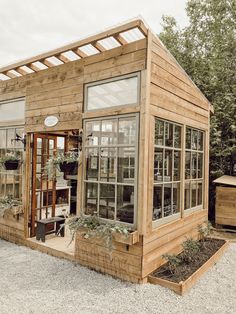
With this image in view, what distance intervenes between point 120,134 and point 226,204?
431 centimetres

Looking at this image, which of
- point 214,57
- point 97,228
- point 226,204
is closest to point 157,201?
point 97,228

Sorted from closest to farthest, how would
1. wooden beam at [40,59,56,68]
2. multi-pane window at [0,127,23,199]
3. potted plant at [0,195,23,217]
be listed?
wooden beam at [40,59,56,68]
potted plant at [0,195,23,217]
multi-pane window at [0,127,23,199]

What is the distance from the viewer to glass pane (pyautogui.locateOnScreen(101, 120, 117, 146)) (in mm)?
3980

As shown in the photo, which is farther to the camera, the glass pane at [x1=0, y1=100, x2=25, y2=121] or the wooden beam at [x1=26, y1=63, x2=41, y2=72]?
the glass pane at [x1=0, y1=100, x2=25, y2=121]

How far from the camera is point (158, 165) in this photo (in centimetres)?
413

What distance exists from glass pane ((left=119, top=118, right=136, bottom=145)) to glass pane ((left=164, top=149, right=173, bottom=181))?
2.66 ft

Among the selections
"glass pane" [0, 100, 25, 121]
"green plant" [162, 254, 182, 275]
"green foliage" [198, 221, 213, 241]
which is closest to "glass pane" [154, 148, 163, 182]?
"green plant" [162, 254, 182, 275]

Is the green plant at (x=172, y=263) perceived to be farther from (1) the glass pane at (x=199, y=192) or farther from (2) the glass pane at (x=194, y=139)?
(2) the glass pane at (x=194, y=139)

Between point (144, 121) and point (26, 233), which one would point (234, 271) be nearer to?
point (144, 121)

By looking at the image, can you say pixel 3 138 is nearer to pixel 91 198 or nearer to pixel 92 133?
pixel 92 133

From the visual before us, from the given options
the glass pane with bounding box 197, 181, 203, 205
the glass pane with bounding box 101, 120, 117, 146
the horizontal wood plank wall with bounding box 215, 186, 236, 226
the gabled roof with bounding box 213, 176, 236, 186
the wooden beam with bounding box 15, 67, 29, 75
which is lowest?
the horizontal wood plank wall with bounding box 215, 186, 236, 226

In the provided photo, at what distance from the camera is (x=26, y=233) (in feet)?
17.3

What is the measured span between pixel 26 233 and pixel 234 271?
12.6 ft

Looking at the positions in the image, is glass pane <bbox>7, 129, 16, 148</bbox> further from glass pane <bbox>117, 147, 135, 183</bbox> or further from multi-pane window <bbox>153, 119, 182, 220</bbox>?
multi-pane window <bbox>153, 119, 182, 220</bbox>
